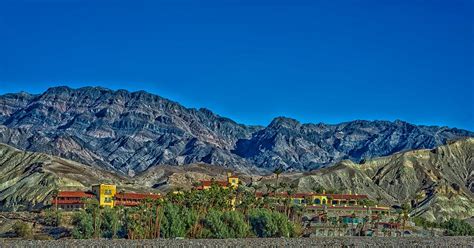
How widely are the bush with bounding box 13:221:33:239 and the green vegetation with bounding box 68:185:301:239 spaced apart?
795cm

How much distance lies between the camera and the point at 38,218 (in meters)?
158

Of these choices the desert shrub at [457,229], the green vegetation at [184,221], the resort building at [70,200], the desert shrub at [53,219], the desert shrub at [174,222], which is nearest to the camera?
the desert shrub at [174,222]

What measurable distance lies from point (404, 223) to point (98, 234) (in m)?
64.8

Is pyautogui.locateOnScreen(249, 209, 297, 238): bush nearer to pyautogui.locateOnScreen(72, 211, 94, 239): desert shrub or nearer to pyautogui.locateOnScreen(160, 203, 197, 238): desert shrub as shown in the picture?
pyautogui.locateOnScreen(160, 203, 197, 238): desert shrub

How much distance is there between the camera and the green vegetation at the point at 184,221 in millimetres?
127938

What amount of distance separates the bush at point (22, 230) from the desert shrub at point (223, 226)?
29.8m

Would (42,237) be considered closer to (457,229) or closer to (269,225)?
(269,225)

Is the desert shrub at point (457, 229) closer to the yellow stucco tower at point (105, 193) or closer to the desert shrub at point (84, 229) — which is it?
the yellow stucco tower at point (105, 193)

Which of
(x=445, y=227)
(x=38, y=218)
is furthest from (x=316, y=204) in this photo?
(x=38, y=218)

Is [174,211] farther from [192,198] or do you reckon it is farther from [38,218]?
[38,218]

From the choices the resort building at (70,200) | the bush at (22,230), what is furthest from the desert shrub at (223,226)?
the resort building at (70,200)

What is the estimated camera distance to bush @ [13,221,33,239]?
136 metres

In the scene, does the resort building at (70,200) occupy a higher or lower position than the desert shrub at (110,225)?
higher

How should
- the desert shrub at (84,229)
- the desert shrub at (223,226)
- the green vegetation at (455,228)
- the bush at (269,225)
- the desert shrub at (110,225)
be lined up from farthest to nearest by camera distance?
the green vegetation at (455,228) < the bush at (269,225) < the desert shrub at (110,225) < the desert shrub at (84,229) < the desert shrub at (223,226)
